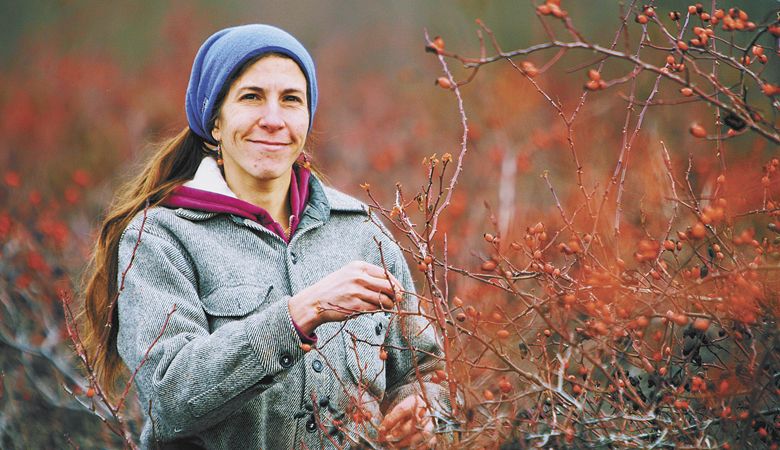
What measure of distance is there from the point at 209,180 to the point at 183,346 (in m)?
0.59

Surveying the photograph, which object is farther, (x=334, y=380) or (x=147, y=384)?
(x=334, y=380)

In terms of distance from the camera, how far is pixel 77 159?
10602mm

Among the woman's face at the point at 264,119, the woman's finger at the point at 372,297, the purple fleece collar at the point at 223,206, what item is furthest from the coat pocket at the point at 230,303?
the woman's finger at the point at 372,297

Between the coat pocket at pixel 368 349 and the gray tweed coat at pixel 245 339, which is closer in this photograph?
the gray tweed coat at pixel 245 339

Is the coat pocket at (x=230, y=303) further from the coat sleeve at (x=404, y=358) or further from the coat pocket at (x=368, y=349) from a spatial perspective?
the coat sleeve at (x=404, y=358)

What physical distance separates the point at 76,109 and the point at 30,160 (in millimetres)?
1691

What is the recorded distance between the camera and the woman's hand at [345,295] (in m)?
2.24

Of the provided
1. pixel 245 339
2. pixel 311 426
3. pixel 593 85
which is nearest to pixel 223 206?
pixel 245 339

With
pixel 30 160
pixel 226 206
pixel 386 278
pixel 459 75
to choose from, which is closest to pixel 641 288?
pixel 386 278

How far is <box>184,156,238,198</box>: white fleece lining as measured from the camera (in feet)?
9.20

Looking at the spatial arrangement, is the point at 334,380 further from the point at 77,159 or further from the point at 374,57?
the point at 374,57

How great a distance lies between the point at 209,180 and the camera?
9.29ft

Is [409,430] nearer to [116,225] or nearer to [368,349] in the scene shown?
[368,349]

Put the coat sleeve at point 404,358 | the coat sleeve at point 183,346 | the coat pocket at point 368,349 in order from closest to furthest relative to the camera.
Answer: the coat sleeve at point 183,346 → the coat pocket at point 368,349 → the coat sleeve at point 404,358
